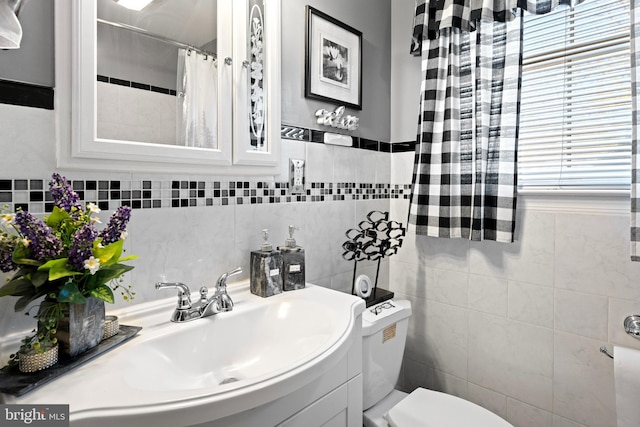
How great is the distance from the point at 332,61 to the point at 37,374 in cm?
151

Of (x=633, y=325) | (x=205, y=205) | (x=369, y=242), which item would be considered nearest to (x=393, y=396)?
(x=369, y=242)

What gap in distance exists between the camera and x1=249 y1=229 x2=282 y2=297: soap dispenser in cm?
123

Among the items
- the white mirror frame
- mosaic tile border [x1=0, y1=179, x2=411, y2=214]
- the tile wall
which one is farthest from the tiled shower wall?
the white mirror frame

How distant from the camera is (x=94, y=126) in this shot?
3.02ft

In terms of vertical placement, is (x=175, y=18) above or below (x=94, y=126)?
above

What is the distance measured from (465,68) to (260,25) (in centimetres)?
93

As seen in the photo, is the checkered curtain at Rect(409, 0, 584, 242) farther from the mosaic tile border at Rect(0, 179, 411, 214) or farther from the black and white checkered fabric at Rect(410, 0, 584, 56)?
the mosaic tile border at Rect(0, 179, 411, 214)

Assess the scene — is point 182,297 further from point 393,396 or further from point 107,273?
point 393,396

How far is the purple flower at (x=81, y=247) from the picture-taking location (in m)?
0.71

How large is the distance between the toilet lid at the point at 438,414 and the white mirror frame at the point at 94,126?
105 cm

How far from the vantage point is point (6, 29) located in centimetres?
75

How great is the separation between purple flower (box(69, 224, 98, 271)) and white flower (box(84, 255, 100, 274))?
12 millimetres

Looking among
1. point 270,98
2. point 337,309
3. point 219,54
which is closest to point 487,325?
point 337,309

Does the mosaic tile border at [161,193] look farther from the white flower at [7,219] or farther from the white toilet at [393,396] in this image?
the white toilet at [393,396]
